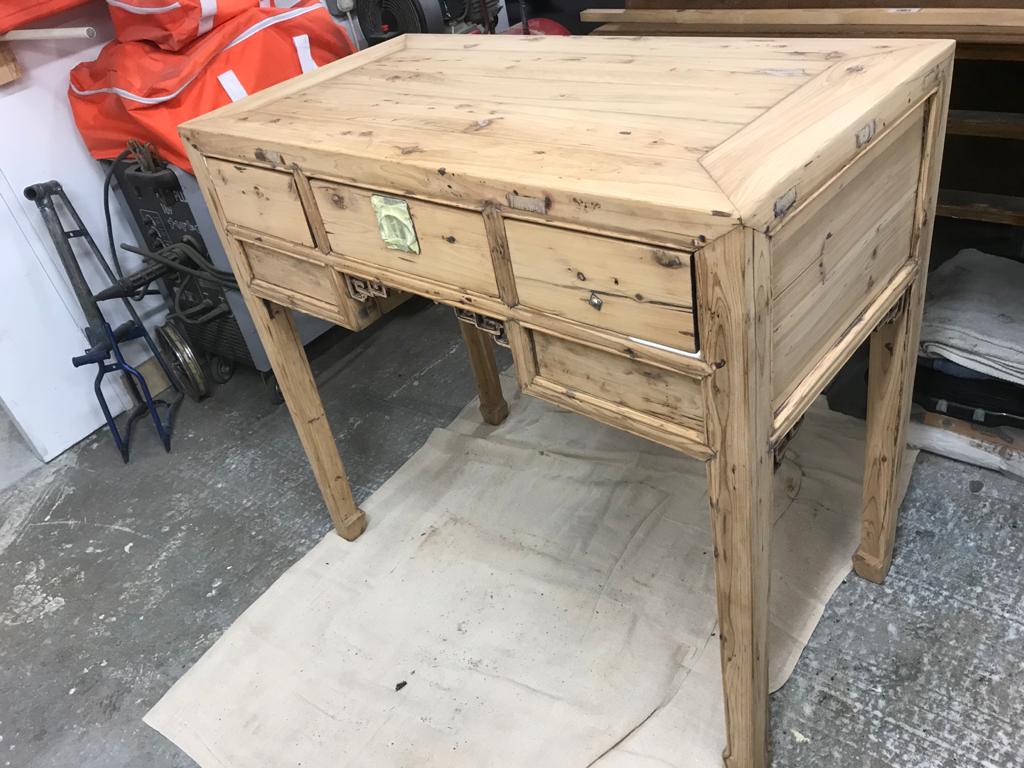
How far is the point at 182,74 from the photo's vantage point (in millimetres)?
2188

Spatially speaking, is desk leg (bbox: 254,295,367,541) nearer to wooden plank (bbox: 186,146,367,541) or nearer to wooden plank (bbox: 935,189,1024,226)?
wooden plank (bbox: 186,146,367,541)

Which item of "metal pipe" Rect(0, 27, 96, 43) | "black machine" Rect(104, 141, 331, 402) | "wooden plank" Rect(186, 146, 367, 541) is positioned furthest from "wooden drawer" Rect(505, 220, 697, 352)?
"metal pipe" Rect(0, 27, 96, 43)

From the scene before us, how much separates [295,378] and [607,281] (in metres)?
1.02

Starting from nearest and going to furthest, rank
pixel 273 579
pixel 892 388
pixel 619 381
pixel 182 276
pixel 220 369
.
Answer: pixel 619 381
pixel 892 388
pixel 273 579
pixel 182 276
pixel 220 369

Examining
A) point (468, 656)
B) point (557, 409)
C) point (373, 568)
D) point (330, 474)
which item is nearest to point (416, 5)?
point (557, 409)

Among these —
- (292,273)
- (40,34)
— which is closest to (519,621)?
(292,273)

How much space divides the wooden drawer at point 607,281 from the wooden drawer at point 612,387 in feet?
0.22

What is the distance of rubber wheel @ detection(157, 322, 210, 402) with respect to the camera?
2.65m

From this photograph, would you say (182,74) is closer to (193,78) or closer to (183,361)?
(193,78)

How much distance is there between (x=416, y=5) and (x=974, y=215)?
5.77 ft

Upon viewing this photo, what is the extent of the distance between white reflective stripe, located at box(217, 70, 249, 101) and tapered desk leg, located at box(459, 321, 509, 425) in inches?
34.1

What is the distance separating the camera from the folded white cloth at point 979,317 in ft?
5.76

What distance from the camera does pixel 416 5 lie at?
8.64 feet

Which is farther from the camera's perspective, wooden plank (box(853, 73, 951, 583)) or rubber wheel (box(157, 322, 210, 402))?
rubber wheel (box(157, 322, 210, 402))
